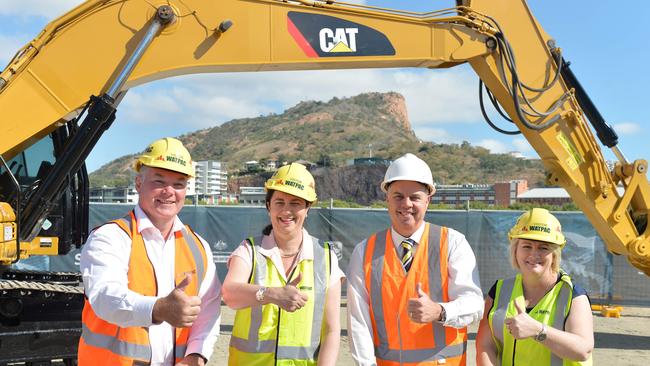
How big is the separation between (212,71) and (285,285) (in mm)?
2588

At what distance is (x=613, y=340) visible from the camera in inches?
376

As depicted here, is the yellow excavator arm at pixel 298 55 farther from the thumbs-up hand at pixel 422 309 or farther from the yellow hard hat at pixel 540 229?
the thumbs-up hand at pixel 422 309

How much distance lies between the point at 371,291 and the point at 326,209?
31.0ft

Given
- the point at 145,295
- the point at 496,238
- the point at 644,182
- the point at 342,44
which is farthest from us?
the point at 496,238

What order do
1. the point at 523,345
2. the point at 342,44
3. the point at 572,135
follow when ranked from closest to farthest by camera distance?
1. the point at 523,345
2. the point at 342,44
3. the point at 572,135

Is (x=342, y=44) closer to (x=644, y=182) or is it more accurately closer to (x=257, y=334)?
(x=257, y=334)

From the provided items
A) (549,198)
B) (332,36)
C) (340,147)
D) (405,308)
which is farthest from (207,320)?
(340,147)

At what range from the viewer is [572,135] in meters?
6.34

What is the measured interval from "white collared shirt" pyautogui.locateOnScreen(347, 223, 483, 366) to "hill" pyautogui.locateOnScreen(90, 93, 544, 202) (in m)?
76.2

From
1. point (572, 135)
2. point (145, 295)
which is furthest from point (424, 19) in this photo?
point (145, 295)

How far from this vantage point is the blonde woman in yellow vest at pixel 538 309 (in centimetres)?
309

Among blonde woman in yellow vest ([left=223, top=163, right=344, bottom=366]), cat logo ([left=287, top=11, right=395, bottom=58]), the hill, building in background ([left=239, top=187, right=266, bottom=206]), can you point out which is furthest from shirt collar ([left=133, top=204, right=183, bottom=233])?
the hill

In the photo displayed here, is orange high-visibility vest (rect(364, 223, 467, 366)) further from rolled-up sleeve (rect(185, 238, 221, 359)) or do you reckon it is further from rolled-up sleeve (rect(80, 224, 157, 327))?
rolled-up sleeve (rect(80, 224, 157, 327))

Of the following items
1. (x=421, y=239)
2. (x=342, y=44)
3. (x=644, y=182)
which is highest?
(x=342, y=44)
